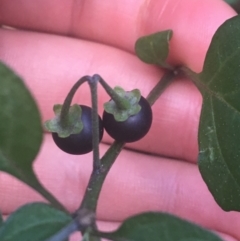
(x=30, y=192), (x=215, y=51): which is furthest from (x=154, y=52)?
(x=30, y=192)

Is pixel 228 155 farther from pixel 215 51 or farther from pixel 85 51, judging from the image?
pixel 85 51

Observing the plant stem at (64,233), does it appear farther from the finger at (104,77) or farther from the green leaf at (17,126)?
the finger at (104,77)

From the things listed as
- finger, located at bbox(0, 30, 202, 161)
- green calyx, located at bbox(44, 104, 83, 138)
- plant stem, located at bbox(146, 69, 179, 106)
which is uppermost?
green calyx, located at bbox(44, 104, 83, 138)

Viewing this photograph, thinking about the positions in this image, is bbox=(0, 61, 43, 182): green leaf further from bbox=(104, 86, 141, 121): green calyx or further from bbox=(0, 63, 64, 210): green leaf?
bbox=(104, 86, 141, 121): green calyx

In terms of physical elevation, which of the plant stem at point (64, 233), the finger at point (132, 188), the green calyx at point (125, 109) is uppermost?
the green calyx at point (125, 109)

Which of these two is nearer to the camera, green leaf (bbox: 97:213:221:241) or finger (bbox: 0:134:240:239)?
green leaf (bbox: 97:213:221:241)

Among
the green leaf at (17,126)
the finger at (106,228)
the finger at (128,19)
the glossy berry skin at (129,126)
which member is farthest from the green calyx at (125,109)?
the finger at (106,228)

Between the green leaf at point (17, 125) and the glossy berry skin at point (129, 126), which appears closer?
the green leaf at point (17, 125)

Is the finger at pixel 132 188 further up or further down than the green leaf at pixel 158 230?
further down

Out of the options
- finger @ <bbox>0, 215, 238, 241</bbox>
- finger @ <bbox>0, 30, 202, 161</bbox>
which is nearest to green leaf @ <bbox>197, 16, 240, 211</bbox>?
finger @ <bbox>0, 30, 202, 161</bbox>
